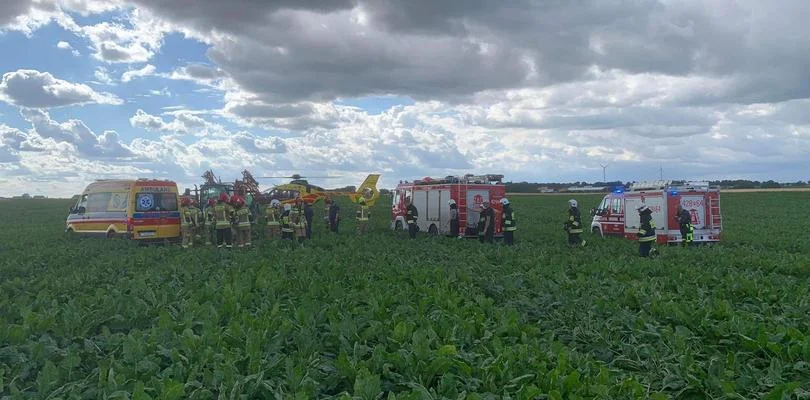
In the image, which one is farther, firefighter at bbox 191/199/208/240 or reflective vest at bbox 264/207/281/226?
reflective vest at bbox 264/207/281/226

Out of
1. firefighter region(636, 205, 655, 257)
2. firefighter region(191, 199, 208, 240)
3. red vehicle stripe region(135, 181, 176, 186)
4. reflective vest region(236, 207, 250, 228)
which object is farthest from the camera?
firefighter region(191, 199, 208, 240)

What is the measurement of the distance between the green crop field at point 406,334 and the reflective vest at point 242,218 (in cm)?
750

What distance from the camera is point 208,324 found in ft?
22.1

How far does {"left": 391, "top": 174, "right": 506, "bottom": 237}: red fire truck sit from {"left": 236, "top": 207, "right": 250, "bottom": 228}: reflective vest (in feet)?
24.2

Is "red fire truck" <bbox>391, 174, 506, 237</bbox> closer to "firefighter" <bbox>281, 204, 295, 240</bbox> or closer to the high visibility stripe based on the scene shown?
"firefighter" <bbox>281, 204, 295, 240</bbox>

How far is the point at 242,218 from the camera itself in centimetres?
2105

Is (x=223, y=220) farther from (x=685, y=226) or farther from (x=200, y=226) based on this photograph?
(x=685, y=226)

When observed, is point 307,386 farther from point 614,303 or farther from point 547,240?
point 547,240

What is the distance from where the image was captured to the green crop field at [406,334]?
210 inches

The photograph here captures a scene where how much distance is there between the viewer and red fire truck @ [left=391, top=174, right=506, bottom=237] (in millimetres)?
24484

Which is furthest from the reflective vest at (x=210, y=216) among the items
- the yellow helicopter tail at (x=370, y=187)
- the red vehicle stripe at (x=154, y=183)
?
the yellow helicopter tail at (x=370, y=187)

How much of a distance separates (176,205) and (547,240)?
12.6 m

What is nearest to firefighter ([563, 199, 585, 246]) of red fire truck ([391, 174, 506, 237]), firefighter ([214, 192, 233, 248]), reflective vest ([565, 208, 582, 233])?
reflective vest ([565, 208, 582, 233])

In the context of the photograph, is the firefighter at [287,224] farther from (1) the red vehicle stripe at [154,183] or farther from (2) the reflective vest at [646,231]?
(2) the reflective vest at [646,231]
